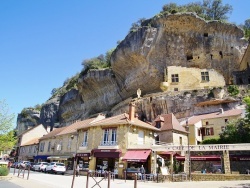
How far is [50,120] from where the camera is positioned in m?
59.9

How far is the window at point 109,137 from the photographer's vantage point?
2197 centimetres

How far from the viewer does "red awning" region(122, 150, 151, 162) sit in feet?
62.1

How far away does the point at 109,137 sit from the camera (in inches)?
880

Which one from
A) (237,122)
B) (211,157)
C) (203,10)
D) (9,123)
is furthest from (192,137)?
(203,10)

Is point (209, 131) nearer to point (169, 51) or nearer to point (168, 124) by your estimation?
point (168, 124)

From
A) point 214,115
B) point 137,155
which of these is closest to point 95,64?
point 214,115

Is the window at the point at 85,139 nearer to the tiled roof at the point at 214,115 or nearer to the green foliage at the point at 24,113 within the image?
the tiled roof at the point at 214,115

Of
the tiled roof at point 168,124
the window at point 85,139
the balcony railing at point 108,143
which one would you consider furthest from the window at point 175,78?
the balcony railing at point 108,143

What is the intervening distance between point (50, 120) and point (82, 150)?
38.5 metres

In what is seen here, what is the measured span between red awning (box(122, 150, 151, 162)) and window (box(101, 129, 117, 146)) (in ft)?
6.68

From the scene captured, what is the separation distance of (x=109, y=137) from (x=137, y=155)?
3.87 meters

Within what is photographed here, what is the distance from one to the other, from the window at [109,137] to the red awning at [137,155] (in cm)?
204

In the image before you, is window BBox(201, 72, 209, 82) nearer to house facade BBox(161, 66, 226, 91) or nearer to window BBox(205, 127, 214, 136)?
house facade BBox(161, 66, 226, 91)

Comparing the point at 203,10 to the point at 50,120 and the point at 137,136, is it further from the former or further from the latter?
the point at 50,120
